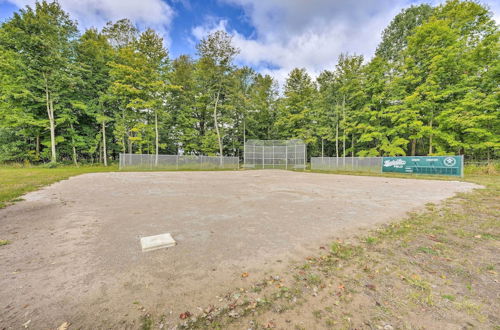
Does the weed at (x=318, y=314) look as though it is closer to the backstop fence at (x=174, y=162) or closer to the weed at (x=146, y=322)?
the weed at (x=146, y=322)

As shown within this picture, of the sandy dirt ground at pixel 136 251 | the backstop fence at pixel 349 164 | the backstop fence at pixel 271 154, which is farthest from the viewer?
the backstop fence at pixel 271 154

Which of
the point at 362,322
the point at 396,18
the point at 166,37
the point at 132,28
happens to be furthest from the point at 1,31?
the point at 396,18

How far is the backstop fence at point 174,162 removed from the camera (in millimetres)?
17078

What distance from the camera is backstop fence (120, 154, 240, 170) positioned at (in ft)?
56.0

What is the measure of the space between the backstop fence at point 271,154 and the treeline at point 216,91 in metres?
3.16

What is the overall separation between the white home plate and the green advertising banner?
673 inches

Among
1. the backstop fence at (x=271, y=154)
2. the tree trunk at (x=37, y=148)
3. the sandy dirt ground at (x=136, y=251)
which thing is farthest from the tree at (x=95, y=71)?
the sandy dirt ground at (x=136, y=251)

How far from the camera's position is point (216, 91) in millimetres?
21484

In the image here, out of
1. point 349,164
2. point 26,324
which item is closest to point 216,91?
point 349,164

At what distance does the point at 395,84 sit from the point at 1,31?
33.3 meters

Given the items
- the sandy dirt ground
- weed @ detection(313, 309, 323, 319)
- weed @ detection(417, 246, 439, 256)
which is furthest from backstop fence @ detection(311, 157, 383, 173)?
weed @ detection(313, 309, 323, 319)

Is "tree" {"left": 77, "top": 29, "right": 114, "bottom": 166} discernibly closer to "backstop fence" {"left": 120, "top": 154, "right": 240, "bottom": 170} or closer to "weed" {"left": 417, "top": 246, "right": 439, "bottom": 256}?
"backstop fence" {"left": 120, "top": 154, "right": 240, "bottom": 170}

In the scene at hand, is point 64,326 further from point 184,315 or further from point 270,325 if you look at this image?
point 270,325

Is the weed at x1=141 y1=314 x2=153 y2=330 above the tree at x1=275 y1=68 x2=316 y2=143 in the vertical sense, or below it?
below
